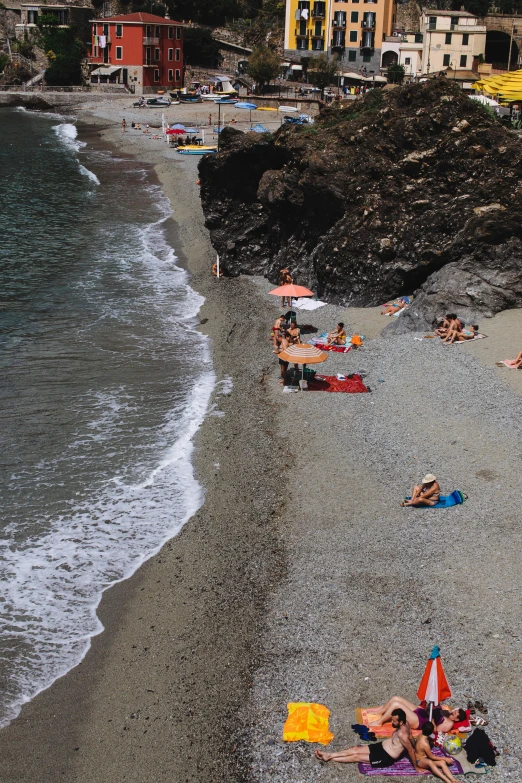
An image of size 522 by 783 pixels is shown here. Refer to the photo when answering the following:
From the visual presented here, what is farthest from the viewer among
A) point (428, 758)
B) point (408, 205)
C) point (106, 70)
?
point (106, 70)

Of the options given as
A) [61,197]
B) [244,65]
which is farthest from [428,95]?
[244,65]

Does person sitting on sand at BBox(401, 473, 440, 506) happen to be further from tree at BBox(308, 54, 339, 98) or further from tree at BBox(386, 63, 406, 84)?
tree at BBox(308, 54, 339, 98)

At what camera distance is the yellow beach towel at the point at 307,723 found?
9.56m

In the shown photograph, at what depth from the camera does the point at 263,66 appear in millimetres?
91250

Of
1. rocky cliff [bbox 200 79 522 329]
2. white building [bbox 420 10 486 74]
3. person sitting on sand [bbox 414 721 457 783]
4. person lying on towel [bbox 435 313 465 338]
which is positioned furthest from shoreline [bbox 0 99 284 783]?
white building [bbox 420 10 486 74]

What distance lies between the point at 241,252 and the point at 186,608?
2106cm

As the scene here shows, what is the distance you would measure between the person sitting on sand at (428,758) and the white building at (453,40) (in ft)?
267

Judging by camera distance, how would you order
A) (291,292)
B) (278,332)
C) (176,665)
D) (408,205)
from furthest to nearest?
(408,205)
(291,292)
(278,332)
(176,665)

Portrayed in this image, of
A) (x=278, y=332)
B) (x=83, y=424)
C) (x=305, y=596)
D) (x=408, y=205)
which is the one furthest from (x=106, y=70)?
(x=305, y=596)

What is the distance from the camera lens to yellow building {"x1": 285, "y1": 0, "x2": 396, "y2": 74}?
96812mm

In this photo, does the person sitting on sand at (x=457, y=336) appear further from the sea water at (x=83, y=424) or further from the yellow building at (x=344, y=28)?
the yellow building at (x=344, y=28)

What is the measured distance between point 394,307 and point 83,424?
1117cm

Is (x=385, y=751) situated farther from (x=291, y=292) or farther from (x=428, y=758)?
(x=291, y=292)

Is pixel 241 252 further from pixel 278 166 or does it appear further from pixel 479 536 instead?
pixel 479 536
